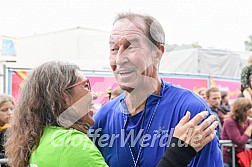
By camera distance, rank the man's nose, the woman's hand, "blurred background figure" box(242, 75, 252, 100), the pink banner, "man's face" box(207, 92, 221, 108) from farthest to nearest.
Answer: the pink banner < "man's face" box(207, 92, 221, 108) < "blurred background figure" box(242, 75, 252, 100) < the man's nose < the woman's hand

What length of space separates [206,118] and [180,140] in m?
0.17

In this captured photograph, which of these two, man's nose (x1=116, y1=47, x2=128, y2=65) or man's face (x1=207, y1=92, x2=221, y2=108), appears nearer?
man's nose (x1=116, y1=47, x2=128, y2=65)

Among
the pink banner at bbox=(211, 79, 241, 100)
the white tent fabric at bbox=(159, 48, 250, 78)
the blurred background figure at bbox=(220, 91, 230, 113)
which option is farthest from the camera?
the white tent fabric at bbox=(159, 48, 250, 78)

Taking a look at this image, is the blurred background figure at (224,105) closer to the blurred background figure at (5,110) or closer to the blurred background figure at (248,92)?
the blurred background figure at (248,92)

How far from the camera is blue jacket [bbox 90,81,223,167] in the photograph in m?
1.80

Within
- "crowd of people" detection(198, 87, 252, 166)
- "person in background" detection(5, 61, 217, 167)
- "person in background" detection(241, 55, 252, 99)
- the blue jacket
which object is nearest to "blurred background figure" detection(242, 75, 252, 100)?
"person in background" detection(241, 55, 252, 99)

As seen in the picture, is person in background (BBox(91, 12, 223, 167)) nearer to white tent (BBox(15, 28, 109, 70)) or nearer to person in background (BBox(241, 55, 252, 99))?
person in background (BBox(241, 55, 252, 99))

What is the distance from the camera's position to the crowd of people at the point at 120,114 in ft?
5.85

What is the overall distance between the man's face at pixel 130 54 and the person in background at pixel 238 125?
3279mm

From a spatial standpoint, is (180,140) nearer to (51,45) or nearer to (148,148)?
(148,148)

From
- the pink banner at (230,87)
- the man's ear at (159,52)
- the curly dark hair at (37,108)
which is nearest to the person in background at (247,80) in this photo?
the pink banner at (230,87)

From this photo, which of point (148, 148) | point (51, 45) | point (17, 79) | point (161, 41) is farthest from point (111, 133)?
point (51, 45)

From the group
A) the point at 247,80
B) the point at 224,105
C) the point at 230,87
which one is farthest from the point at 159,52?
the point at 230,87

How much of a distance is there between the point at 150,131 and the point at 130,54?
39cm
